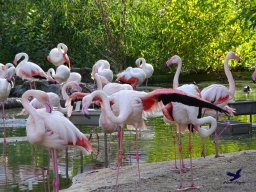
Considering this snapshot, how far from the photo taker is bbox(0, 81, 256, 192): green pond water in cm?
754

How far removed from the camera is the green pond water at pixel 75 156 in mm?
7535

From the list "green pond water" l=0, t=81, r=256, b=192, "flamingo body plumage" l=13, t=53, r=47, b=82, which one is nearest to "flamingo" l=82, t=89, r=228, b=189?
"green pond water" l=0, t=81, r=256, b=192

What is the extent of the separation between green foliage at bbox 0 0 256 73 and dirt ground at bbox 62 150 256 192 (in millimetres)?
12864

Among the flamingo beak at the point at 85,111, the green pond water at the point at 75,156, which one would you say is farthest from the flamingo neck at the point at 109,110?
the green pond water at the point at 75,156

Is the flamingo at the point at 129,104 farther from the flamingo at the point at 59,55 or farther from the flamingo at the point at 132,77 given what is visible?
the flamingo at the point at 59,55

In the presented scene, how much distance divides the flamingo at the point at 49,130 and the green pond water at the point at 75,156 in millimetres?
913

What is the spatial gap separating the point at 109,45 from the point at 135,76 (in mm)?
8684

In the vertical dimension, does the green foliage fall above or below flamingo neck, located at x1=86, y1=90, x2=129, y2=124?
above

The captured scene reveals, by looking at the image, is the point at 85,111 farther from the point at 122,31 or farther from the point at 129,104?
the point at 122,31

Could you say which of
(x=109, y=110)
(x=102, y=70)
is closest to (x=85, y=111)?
(x=109, y=110)

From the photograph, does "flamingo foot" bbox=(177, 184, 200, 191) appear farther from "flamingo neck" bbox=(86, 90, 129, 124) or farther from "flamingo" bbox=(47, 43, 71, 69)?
"flamingo" bbox=(47, 43, 71, 69)

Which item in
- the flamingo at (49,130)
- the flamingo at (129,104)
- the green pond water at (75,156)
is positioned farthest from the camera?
the green pond water at (75,156)

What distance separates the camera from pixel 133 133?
437 inches

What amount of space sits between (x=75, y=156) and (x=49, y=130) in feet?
9.45
